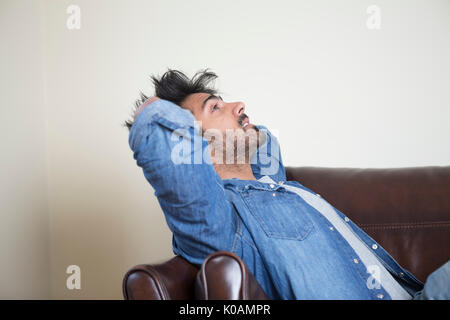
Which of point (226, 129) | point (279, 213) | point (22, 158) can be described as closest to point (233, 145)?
point (226, 129)

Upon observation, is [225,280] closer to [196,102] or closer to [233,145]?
[233,145]

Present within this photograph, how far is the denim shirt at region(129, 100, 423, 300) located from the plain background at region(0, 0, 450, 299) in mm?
919

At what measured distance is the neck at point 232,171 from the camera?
1.28 m

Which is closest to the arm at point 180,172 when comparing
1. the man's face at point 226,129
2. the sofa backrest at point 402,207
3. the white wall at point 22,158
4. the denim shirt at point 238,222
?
the denim shirt at point 238,222

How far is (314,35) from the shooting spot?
187cm

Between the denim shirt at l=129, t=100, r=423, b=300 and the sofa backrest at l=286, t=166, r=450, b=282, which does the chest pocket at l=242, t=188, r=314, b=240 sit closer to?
the denim shirt at l=129, t=100, r=423, b=300

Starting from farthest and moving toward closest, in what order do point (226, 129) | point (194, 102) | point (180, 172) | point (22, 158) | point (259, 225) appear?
1. point (22, 158)
2. point (194, 102)
3. point (226, 129)
4. point (259, 225)
5. point (180, 172)

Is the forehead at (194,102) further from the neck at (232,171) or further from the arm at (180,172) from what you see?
the arm at (180,172)

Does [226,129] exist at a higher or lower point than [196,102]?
lower

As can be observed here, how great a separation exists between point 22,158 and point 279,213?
1307 millimetres

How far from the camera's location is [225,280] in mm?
646

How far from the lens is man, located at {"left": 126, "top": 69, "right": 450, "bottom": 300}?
82 centimetres

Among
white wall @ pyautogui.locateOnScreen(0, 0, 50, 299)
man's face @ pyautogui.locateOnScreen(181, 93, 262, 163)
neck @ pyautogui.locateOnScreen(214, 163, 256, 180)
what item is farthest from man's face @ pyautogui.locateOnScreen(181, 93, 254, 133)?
white wall @ pyautogui.locateOnScreen(0, 0, 50, 299)
